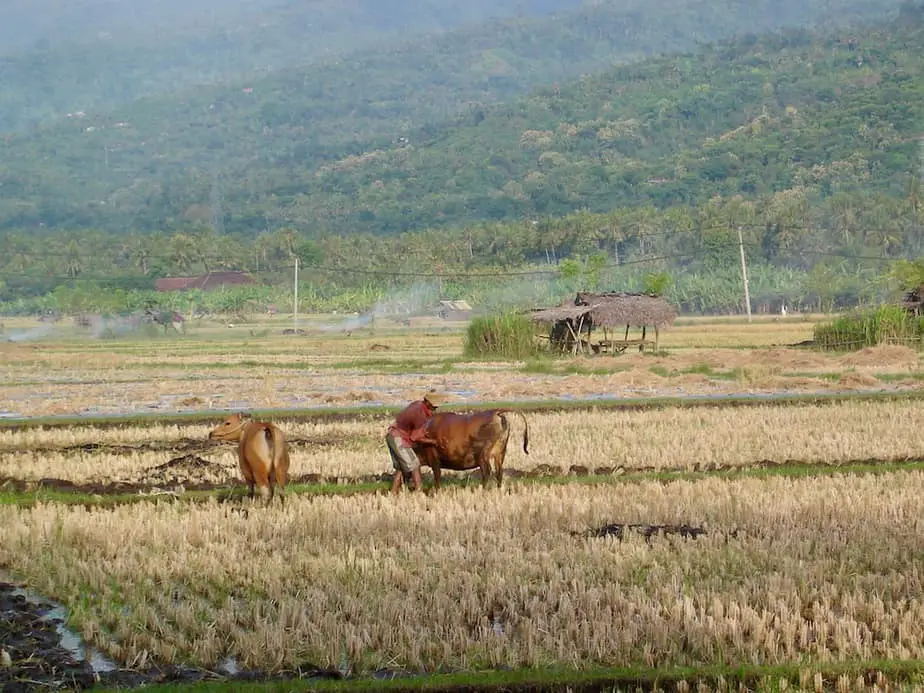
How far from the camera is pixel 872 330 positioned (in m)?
38.0

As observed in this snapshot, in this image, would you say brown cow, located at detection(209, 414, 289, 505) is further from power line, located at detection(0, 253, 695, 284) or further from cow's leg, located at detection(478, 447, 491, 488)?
power line, located at detection(0, 253, 695, 284)

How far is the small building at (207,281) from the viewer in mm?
113750

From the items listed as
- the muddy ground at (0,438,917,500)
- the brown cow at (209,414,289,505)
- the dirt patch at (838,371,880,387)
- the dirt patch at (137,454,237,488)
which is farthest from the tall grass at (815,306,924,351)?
the brown cow at (209,414,289,505)

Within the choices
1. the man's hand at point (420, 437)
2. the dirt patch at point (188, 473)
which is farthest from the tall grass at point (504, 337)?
the man's hand at point (420, 437)

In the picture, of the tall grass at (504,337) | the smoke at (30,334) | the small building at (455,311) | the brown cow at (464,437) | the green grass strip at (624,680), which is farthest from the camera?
the small building at (455,311)

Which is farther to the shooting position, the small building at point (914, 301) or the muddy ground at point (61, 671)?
the small building at point (914, 301)

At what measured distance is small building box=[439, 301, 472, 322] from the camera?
90.5 m

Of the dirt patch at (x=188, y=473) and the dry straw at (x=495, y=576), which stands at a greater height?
the dirt patch at (x=188, y=473)

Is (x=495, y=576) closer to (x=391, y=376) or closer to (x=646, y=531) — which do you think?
(x=646, y=531)

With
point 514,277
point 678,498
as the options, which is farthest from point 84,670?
point 514,277

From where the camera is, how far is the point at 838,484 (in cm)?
1203

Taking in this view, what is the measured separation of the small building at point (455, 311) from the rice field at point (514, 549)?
70327 mm

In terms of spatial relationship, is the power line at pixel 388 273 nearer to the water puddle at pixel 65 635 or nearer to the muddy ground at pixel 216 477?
the muddy ground at pixel 216 477

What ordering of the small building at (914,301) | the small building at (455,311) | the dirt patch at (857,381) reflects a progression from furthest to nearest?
the small building at (455,311) < the small building at (914,301) < the dirt patch at (857,381)
